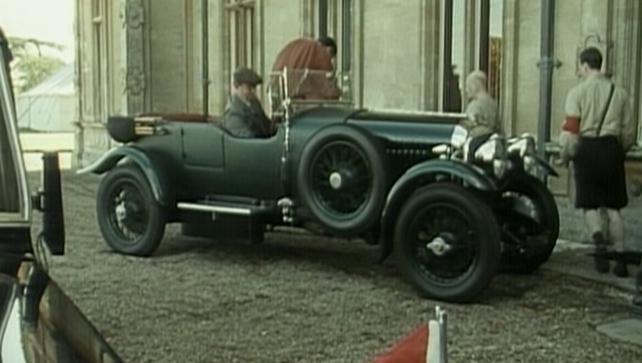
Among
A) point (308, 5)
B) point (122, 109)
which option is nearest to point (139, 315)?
point (308, 5)

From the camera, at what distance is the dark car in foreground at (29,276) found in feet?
6.91

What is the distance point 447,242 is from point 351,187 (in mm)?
941

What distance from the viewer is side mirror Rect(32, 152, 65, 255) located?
2.75 m

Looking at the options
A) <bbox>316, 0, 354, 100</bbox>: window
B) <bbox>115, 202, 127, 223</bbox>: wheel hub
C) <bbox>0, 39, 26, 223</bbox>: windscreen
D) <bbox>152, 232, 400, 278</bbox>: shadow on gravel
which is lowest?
<bbox>152, 232, 400, 278</bbox>: shadow on gravel

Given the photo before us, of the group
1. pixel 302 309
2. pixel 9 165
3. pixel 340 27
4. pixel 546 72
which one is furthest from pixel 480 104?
pixel 9 165

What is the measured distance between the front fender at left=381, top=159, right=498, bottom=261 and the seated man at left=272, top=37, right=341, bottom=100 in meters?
1.60

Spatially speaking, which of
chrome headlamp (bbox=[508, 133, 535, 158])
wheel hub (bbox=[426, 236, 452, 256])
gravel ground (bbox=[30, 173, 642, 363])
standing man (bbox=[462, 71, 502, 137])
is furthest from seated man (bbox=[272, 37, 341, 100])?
wheel hub (bbox=[426, 236, 452, 256])

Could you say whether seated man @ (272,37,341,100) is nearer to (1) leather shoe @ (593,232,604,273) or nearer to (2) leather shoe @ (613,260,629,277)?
(1) leather shoe @ (593,232,604,273)

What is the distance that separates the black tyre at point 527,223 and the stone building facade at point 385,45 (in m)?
2.20

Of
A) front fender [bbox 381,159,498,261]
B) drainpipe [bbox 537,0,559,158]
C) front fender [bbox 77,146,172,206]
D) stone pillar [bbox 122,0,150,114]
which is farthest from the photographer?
stone pillar [bbox 122,0,150,114]

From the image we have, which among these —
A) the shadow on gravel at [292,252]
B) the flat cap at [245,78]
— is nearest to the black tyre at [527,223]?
the shadow on gravel at [292,252]

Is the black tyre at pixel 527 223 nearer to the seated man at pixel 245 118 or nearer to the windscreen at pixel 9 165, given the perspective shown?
the seated man at pixel 245 118

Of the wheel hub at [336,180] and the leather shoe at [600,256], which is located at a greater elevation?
the wheel hub at [336,180]

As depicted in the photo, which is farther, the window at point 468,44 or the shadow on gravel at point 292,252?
the window at point 468,44
